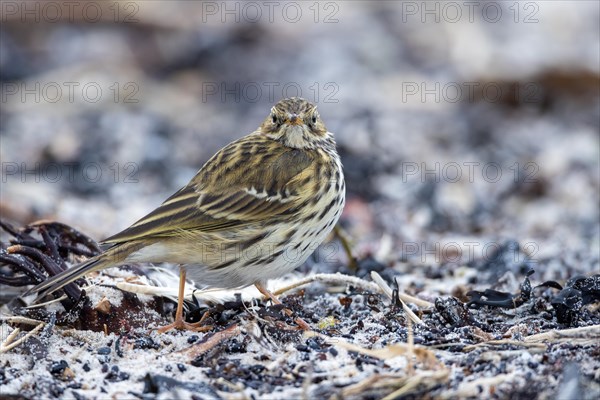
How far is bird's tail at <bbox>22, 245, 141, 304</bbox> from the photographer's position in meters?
5.32

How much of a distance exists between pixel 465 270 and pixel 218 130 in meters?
4.51

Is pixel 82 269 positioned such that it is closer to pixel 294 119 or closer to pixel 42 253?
pixel 42 253

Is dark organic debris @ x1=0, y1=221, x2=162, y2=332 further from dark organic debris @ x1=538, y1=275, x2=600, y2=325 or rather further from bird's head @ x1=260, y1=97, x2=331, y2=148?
dark organic debris @ x1=538, y1=275, x2=600, y2=325

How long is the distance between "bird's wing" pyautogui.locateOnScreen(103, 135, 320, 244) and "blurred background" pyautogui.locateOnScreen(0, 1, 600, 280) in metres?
1.75

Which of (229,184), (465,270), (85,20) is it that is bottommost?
(465,270)

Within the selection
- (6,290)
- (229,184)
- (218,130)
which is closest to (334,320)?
(229,184)

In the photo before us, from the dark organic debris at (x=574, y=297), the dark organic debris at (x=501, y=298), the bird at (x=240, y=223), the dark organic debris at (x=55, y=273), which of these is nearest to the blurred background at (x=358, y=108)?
the dark organic debris at (x=501, y=298)

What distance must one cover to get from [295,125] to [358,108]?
505 cm

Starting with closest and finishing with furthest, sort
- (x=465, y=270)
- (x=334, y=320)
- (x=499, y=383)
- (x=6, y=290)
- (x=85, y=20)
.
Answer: (x=499, y=383) → (x=334, y=320) → (x=6, y=290) → (x=465, y=270) → (x=85, y=20)

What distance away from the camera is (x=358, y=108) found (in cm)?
1156

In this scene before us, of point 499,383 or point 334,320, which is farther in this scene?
point 334,320

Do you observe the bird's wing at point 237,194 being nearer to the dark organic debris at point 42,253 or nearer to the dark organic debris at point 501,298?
the dark organic debris at point 42,253

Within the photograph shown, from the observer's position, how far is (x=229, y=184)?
6.12 metres

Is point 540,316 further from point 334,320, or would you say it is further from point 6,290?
point 6,290
